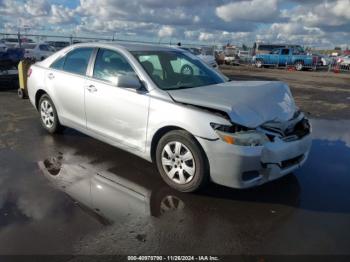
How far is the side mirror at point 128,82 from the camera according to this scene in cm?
447

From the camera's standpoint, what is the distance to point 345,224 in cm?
365

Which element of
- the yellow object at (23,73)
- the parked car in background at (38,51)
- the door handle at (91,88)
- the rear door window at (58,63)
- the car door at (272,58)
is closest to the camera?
the door handle at (91,88)

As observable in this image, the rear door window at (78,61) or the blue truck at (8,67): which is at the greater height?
the rear door window at (78,61)

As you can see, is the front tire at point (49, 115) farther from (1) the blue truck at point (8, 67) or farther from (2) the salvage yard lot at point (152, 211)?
(1) the blue truck at point (8, 67)

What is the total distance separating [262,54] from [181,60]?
26.9 meters

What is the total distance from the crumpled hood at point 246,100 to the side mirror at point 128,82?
0.44 m

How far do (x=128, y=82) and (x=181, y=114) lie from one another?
888 millimetres

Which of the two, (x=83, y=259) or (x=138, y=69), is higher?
(x=138, y=69)

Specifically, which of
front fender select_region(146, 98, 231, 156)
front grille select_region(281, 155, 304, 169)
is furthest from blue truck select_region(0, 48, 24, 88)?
front grille select_region(281, 155, 304, 169)

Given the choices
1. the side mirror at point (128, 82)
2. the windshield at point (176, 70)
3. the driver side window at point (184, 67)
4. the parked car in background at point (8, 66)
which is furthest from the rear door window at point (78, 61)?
the parked car in background at point (8, 66)

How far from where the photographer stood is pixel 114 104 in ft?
15.8

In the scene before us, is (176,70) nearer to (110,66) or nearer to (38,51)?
(110,66)

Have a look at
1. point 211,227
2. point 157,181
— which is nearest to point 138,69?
point 157,181

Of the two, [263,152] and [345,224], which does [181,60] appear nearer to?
[263,152]
